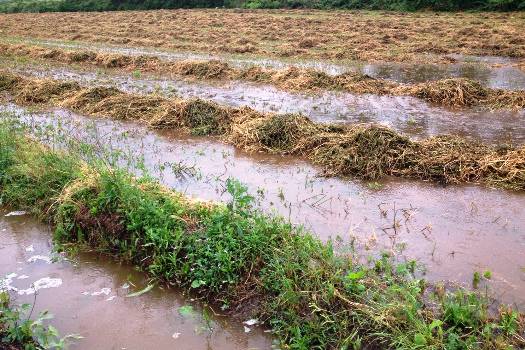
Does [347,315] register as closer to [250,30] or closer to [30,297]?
[30,297]

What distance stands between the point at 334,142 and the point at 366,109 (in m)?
2.97

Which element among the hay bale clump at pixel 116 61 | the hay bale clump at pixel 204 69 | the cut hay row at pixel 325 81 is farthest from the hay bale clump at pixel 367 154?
the hay bale clump at pixel 116 61

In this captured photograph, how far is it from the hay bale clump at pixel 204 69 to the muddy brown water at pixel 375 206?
18.3 feet

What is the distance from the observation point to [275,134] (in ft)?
24.8

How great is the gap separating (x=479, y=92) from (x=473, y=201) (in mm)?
5355

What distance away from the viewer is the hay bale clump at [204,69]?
13.2m

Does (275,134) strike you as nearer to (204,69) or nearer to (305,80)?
(305,80)

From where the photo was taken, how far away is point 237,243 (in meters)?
4.23

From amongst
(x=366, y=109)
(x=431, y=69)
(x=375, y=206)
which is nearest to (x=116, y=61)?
(x=366, y=109)

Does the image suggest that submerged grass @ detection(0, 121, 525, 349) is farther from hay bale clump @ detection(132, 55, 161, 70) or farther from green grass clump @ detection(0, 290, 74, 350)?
hay bale clump @ detection(132, 55, 161, 70)

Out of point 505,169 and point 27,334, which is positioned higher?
point 505,169

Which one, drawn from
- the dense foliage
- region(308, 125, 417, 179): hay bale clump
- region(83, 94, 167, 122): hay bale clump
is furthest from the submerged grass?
the dense foliage

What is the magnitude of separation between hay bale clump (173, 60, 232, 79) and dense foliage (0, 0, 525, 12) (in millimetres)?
21152

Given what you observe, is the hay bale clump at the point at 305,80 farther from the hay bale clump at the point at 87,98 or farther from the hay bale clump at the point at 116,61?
the hay bale clump at the point at 116,61
